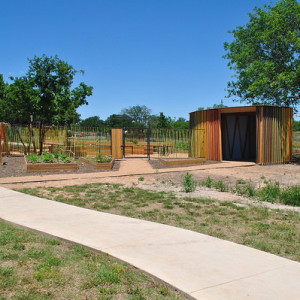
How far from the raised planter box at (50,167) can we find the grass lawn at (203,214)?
451 cm

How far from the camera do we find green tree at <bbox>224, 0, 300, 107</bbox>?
21094mm

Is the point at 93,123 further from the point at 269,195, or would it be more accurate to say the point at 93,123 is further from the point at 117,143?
the point at 269,195

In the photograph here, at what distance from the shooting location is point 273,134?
1908 centimetres

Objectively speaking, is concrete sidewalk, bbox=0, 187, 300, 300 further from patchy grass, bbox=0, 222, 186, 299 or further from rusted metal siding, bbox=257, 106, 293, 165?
rusted metal siding, bbox=257, 106, 293, 165

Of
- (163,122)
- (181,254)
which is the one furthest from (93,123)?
(181,254)

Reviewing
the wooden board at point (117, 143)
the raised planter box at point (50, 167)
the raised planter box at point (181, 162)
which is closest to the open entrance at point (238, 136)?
the raised planter box at point (181, 162)

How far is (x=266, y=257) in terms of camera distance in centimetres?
423

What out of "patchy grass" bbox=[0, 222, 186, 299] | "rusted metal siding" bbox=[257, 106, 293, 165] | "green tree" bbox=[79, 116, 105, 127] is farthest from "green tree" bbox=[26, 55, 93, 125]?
"green tree" bbox=[79, 116, 105, 127]

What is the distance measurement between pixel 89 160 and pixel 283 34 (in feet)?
50.7

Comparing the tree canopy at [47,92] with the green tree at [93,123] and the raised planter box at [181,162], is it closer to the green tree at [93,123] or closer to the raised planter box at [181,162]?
the raised planter box at [181,162]

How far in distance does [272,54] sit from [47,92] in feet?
50.9

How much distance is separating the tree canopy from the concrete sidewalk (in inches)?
538

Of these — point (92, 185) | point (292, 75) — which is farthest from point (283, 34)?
point (92, 185)

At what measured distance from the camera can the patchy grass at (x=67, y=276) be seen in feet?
10.9
